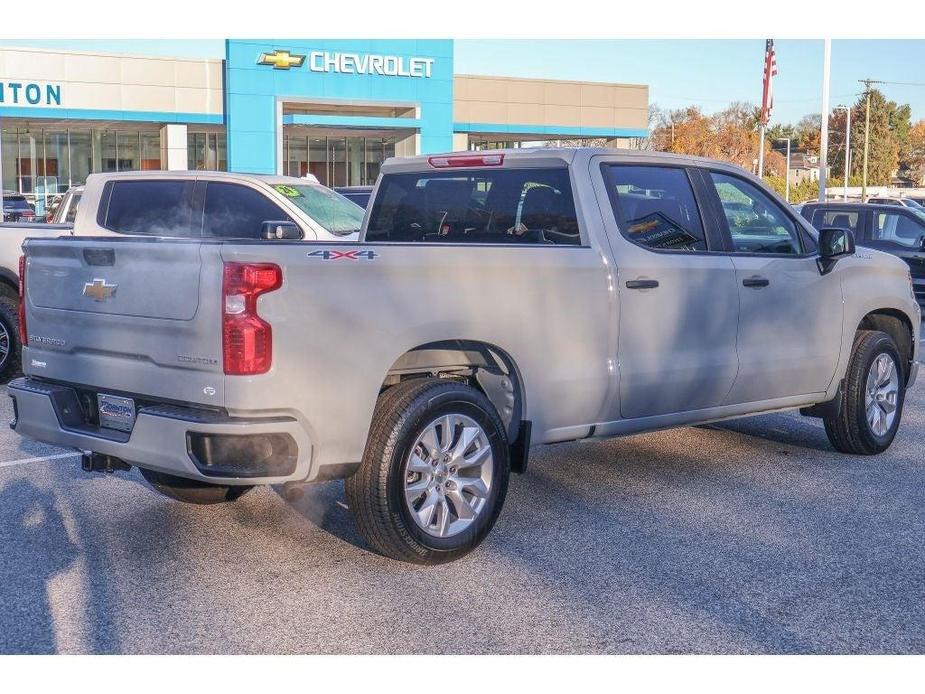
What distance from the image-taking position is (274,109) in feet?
135

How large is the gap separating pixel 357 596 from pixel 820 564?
2.16m

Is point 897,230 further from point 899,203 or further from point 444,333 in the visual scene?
point 444,333

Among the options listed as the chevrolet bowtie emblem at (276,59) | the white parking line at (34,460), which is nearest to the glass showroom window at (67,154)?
the chevrolet bowtie emblem at (276,59)

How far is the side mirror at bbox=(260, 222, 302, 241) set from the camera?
10.0 metres

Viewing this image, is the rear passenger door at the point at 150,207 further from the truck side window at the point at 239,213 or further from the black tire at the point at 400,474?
the black tire at the point at 400,474

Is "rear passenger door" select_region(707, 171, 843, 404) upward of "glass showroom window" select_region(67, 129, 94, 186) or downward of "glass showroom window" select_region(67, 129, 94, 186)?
downward

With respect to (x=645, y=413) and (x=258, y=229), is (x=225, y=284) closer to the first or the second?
(x=645, y=413)

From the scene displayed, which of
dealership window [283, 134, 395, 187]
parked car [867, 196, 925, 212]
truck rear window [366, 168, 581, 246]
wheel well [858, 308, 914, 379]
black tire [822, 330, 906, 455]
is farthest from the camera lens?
dealership window [283, 134, 395, 187]

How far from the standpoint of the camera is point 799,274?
7.23 meters

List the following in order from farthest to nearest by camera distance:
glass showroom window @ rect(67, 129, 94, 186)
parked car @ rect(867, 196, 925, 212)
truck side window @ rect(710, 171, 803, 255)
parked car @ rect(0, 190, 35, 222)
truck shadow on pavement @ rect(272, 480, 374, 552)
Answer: glass showroom window @ rect(67, 129, 94, 186) → parked car @ rect(0, 190, 35, 222) → parked car @ rect(867, 196, 925, 212) → truck side window @ rect(710, 171, 803, 255) → truck shadow on pavement @ rect(272, 480, 374, 552)

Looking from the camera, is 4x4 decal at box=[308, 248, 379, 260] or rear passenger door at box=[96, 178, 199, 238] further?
rear passenger door at box=[96, 178, 199, 238]

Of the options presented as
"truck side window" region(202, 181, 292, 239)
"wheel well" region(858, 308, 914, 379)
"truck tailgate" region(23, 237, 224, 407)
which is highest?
"truck side window" region(202, 181, 292, 239)

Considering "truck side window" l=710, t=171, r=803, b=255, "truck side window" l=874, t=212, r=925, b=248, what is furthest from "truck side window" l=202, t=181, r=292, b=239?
"truck side window" l=874, t=212, r=925, b=248

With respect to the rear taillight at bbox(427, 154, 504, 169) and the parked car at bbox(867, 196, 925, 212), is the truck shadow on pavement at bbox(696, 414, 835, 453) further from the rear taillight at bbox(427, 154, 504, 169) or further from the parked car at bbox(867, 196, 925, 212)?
the parked car at bbox(867, 196, 925, 212)
